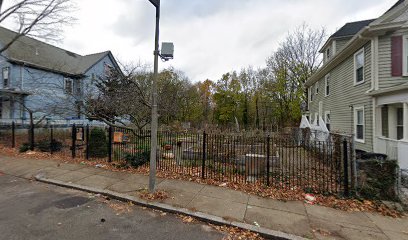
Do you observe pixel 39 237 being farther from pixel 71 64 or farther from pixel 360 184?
pixel 71 64

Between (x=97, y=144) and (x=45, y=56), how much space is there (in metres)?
18.7

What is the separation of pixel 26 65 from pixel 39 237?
20.9m

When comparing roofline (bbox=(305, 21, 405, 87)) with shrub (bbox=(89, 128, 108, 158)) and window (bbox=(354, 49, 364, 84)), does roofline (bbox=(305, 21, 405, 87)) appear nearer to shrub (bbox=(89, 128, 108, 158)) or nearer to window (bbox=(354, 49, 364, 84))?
window (bbox=(354, 49, 364, 84))

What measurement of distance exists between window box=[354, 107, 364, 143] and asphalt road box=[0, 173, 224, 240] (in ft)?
33.1

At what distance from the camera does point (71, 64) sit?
76.8ft

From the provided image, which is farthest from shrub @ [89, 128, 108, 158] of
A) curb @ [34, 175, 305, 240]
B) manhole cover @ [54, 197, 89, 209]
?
manhole cover @ [54, 197, 89, 209]

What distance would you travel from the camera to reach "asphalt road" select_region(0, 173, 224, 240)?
345 centimetres

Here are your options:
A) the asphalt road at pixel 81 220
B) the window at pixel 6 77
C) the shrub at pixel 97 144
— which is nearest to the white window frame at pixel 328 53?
the shrub at pixel 97 144

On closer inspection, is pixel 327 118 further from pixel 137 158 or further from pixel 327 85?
pixel 137 158

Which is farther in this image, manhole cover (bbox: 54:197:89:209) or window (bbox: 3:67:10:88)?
window (bbox: 3:67:10:88)

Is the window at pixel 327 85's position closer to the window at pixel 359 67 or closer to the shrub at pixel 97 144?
the window at pixel 359 67

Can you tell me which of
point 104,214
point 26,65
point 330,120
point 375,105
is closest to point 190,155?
point 104,214

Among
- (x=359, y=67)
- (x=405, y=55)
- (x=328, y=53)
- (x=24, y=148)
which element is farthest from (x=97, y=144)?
(x=328, y=53)

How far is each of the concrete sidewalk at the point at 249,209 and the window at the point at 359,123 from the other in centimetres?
710
